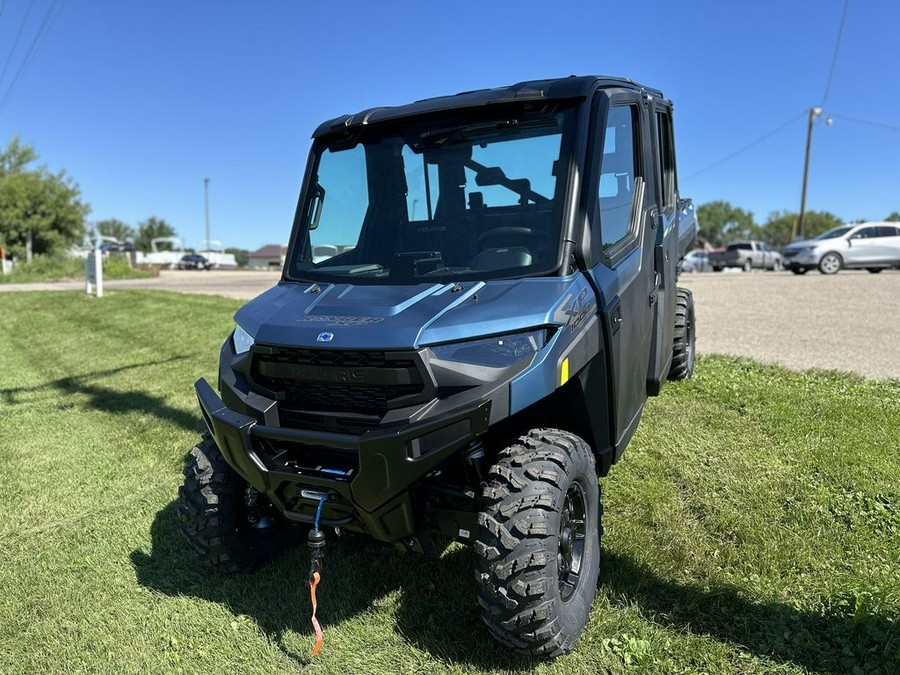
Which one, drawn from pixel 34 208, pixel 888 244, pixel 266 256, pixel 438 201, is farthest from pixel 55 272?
pixel 266 256

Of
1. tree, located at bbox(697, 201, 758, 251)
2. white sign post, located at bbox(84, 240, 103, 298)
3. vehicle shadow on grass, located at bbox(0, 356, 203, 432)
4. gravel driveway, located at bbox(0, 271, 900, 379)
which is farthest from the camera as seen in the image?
tree, located at bbox(697, 201, 758, 251)

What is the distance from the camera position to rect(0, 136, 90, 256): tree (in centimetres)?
4197

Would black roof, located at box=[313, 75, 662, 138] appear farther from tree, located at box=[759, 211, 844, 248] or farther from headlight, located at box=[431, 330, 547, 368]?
tree, located at box=[759, 211, 844, 248]

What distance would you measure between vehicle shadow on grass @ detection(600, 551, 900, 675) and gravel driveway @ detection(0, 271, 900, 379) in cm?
465

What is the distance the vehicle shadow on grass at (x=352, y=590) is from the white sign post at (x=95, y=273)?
53.7ft

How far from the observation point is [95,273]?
61.1ft

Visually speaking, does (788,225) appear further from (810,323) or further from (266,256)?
(810,323)

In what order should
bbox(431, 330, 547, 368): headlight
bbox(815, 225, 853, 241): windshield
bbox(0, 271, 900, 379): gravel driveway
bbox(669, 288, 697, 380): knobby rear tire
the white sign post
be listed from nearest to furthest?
bbox(431, 330, 547, 368): headlight < bbox(669, 288, 697, 380): knobby rear tire < bbox(0, 271, 900, 379): gravel driveway < the white sign post < bbox(815, 225, 853, 241): windshield

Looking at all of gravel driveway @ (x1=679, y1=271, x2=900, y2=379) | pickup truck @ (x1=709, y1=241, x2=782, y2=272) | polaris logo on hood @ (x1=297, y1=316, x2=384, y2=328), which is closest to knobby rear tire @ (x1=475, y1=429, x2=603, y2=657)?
polaris logo on hood @ (x1=297, y1=316, x2=384, y2=328)

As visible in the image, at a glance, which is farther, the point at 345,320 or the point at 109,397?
the point at 109,397

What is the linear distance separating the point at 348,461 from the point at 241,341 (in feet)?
2.75

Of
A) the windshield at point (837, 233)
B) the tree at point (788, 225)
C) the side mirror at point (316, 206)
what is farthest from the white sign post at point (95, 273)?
the tree at point (788, 225)

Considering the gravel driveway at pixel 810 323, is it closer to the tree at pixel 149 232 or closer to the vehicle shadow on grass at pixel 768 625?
the vehicle shadow on grass at pixel 768 625

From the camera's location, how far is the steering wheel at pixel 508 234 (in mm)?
3260
